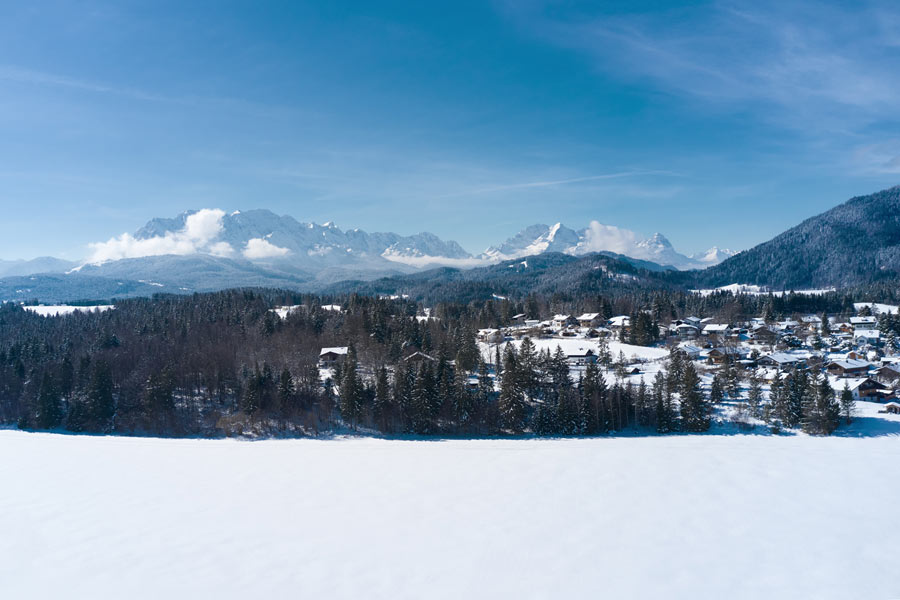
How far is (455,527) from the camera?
8.96 metres

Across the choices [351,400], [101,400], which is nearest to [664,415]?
[351,400]

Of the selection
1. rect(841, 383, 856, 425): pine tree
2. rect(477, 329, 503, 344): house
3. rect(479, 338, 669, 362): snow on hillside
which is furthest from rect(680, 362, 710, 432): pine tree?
rect(477, 329, 503, 344): house

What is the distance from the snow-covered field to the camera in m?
7.08

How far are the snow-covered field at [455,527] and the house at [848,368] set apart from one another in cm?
4038

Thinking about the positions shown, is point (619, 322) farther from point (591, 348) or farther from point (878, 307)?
point (878, 307)

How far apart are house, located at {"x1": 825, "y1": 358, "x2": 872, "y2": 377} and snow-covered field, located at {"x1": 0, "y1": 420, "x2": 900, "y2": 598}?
132ft

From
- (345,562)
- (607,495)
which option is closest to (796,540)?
(607,495)

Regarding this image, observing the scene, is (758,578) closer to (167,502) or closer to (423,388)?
(167,502)

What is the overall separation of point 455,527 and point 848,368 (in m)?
54.9

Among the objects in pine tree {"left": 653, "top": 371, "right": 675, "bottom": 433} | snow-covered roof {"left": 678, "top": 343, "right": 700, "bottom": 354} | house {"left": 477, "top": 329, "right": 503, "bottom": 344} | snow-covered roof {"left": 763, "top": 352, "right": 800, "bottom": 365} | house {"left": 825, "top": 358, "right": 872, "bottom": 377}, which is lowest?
pine tree {"left": 653, "top": 371, "right": 675, "bottom": 433}

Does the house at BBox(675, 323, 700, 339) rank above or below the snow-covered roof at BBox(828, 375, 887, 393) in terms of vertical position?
above

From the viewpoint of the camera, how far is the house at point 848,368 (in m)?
44.2

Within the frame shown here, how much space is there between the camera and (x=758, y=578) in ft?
23.9

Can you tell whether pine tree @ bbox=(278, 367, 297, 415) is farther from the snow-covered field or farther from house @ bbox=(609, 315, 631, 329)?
house @ bbox=(609, 315, 631, 329)
